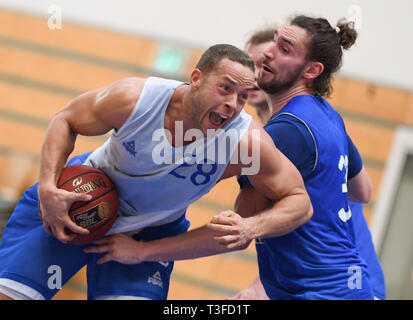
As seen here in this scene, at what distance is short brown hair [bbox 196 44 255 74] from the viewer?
179 cm

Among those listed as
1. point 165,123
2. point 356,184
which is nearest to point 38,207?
point 165,123

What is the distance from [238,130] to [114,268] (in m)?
0.68

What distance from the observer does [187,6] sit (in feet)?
13.4

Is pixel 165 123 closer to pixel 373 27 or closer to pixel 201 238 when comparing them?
pixel 201 238

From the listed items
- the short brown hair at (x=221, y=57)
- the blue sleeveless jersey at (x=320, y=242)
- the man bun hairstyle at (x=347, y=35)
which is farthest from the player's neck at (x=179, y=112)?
the man bun hairstyle at (x=347, y=35)

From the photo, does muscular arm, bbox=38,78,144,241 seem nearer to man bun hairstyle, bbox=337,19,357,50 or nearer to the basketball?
the basketball

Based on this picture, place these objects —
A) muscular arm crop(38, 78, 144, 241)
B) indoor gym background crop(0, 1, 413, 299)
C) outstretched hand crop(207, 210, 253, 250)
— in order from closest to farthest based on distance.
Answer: outstretched hand crop(207, 210, 253, 250), muscular arm crop(38, 78, 144, 241), indoor gym background crop(0, 1, 413, 299)

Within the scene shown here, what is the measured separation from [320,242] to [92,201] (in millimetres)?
846

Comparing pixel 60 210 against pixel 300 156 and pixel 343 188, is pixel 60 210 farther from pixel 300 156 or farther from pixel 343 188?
pixel 343 188

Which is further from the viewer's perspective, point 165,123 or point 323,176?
point 323,176

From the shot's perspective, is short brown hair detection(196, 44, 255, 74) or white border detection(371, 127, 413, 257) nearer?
short brown hair detection(196, 44, 255, 74)

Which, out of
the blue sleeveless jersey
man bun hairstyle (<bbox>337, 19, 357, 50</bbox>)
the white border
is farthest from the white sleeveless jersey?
the white border

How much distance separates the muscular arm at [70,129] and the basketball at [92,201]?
3 cm

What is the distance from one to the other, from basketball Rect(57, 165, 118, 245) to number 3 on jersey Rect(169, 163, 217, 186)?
0.82ft
